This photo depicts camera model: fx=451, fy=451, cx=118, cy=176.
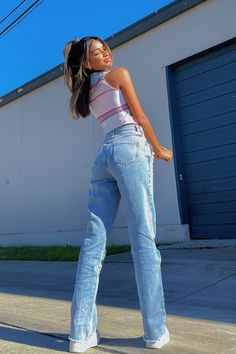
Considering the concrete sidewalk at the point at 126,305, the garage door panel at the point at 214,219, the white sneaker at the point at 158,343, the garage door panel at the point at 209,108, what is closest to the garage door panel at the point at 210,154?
the garage door panel at the point at 209,108

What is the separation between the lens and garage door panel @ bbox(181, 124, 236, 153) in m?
8.17

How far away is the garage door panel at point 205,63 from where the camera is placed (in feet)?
27.0

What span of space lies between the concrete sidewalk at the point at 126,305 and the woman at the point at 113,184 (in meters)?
0.23

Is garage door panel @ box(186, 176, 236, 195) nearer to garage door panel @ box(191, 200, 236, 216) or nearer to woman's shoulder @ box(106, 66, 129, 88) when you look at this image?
garage door panel @ box(191, 200, 236, 216)

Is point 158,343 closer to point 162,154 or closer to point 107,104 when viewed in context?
point 162,154

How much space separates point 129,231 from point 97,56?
1.14 m

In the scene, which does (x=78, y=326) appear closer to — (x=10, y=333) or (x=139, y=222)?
(x=139, y=222)

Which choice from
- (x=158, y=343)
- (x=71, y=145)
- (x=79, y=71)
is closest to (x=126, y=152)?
(x=79, y=71)

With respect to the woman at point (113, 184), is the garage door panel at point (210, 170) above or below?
above

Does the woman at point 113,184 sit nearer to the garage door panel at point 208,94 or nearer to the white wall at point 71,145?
the garage door panel at point 208,94

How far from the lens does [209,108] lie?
8.47 m

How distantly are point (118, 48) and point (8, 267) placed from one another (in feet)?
17.5

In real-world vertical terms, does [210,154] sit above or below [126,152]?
above

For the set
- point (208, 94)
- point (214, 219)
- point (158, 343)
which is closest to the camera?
point (158, 343)
